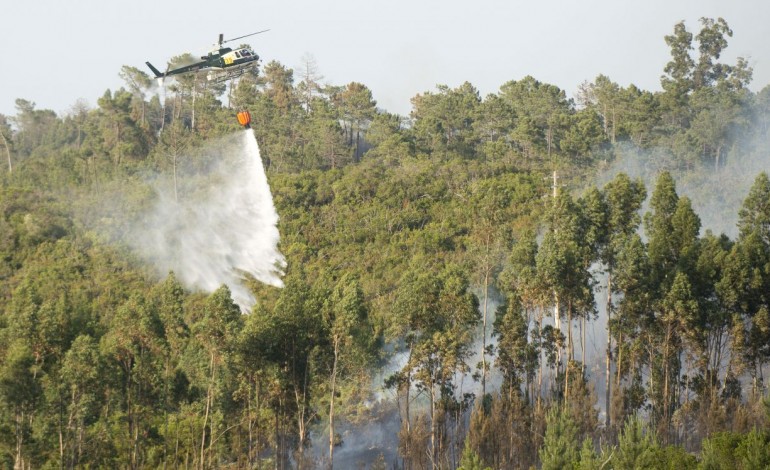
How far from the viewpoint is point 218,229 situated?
2000 inches

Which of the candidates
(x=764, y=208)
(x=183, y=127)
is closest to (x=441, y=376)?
(x=764, y=208)

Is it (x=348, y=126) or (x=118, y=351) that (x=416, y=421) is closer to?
(x=118, y=351)

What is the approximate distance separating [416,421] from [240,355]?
564cm

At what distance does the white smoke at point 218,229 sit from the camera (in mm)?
46719

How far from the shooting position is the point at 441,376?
2938cm

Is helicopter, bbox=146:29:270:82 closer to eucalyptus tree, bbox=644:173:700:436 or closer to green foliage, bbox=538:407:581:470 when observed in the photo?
eucalyptus tree, bbox=644:173:700:436

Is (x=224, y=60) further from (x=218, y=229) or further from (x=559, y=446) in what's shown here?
(x=559, y=446)

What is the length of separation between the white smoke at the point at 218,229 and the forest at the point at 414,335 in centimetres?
86

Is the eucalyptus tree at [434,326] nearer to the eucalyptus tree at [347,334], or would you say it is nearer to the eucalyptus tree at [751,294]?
the eucalyptus tree at [347,334]

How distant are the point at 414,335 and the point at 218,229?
919 inches

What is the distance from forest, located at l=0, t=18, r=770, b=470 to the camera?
27406 mm

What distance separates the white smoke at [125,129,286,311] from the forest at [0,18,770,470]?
0.86m

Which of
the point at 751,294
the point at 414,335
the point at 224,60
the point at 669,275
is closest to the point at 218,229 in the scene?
the point at 224,60

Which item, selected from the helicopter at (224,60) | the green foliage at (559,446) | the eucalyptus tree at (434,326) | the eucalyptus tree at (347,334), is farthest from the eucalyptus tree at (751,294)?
the helicopter at (224,60)
